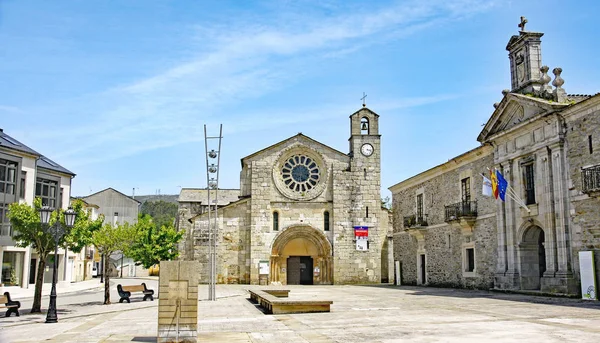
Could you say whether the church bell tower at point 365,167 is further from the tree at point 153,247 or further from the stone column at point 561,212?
the stone column at point 561,212

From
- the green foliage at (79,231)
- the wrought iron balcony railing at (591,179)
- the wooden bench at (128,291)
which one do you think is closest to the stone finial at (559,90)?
the wrought iron balcony railing at (591,179)

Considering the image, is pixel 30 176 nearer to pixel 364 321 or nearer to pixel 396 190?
pixel 396 190

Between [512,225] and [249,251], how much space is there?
19.9m

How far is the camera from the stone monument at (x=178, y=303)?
34.7ft

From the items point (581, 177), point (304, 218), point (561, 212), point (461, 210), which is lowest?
point (561, 212)

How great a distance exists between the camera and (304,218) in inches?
1583

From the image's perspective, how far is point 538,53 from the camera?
2412 centimetres

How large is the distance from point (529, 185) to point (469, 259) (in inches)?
254

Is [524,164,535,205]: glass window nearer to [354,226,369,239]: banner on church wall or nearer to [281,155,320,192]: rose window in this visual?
[354,226,369,239]: banner on church wall

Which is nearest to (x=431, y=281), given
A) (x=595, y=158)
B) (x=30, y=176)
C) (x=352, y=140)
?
(x=352, y=140)

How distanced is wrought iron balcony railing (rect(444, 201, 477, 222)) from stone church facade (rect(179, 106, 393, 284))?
1108 cm

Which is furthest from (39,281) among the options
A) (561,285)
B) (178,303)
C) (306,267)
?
(306,267)

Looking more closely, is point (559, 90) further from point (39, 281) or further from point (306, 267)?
point (306, 267)

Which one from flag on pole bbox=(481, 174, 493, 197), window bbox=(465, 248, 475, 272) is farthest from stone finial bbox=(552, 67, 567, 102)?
window bbox=(465, 248, 475, 272)
